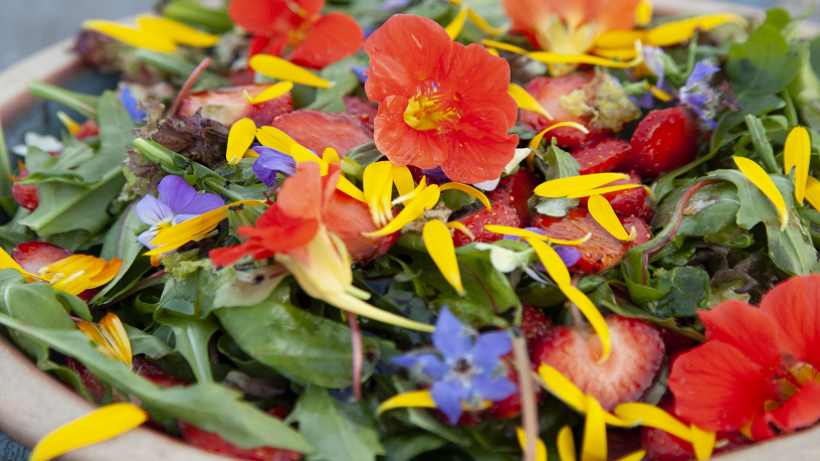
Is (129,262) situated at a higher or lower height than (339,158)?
lower

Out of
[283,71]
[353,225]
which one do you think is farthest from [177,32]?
[353,225]

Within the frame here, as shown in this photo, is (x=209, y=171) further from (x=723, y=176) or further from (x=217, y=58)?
(x=723, y=176)

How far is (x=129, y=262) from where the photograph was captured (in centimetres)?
72

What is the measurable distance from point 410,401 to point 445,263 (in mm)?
139

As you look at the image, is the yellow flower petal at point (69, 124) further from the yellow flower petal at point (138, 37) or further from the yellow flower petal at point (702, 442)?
the yellow flower petal at point (702, 442)

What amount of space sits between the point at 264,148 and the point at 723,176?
0.55 metres

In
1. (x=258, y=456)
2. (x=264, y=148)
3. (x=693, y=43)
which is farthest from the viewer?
(x=693, y=43)

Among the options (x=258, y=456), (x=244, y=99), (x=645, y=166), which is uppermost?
(x=244, y=99)

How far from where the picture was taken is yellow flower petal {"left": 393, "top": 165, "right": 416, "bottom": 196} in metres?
0.64

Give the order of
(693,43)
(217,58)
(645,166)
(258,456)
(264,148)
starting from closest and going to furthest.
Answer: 1. (258,456)
2. (264,148)
3. (645,166)
4. (693,43)
5. (217,58)

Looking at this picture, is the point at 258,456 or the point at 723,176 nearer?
the point at 258,456

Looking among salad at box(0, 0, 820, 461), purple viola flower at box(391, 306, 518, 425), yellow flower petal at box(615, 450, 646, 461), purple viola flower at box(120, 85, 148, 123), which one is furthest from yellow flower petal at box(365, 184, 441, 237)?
purple viola flower at box(120, 85, 148, 123)

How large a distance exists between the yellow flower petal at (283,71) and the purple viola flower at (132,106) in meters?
0.21

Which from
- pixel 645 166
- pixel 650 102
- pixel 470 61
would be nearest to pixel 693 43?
pixel 650 102
